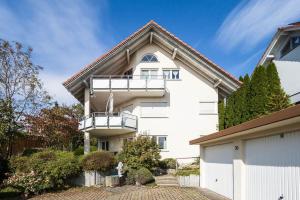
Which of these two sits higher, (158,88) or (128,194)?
(158,88)

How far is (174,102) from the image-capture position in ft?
102

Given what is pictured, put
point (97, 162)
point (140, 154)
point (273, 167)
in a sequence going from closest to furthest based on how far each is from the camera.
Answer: point (273, 167)
point (97, 162)
point (140, 154)

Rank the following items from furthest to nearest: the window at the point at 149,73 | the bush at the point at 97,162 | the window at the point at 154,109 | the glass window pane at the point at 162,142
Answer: the window at the point at 149,73, the window at the point at 154,109, the glass window pane at the point at 162,142, the bush at the point at 97,162

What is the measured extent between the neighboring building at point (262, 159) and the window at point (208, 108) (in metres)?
13.7

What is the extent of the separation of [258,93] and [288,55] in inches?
209

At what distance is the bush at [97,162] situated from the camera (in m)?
22.9

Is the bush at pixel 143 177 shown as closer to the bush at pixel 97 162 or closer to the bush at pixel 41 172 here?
the bush at pixel 97 162

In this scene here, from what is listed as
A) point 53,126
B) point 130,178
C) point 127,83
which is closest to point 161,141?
point 127,83

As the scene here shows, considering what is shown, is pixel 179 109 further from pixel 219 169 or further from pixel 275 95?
pixel 219 169

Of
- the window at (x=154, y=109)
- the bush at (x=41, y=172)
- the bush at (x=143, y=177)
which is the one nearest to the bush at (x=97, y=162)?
the bush at (x=41, y=172)

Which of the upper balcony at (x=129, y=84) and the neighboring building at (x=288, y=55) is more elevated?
the neighboring building at (x=288, y=55)

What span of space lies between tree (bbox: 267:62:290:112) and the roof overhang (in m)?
3.75

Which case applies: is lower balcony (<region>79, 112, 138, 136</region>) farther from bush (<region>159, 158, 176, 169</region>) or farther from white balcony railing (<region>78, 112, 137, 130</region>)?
bush (<region>159, 158, 176, 169</region>)

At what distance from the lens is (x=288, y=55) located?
1183 inches
